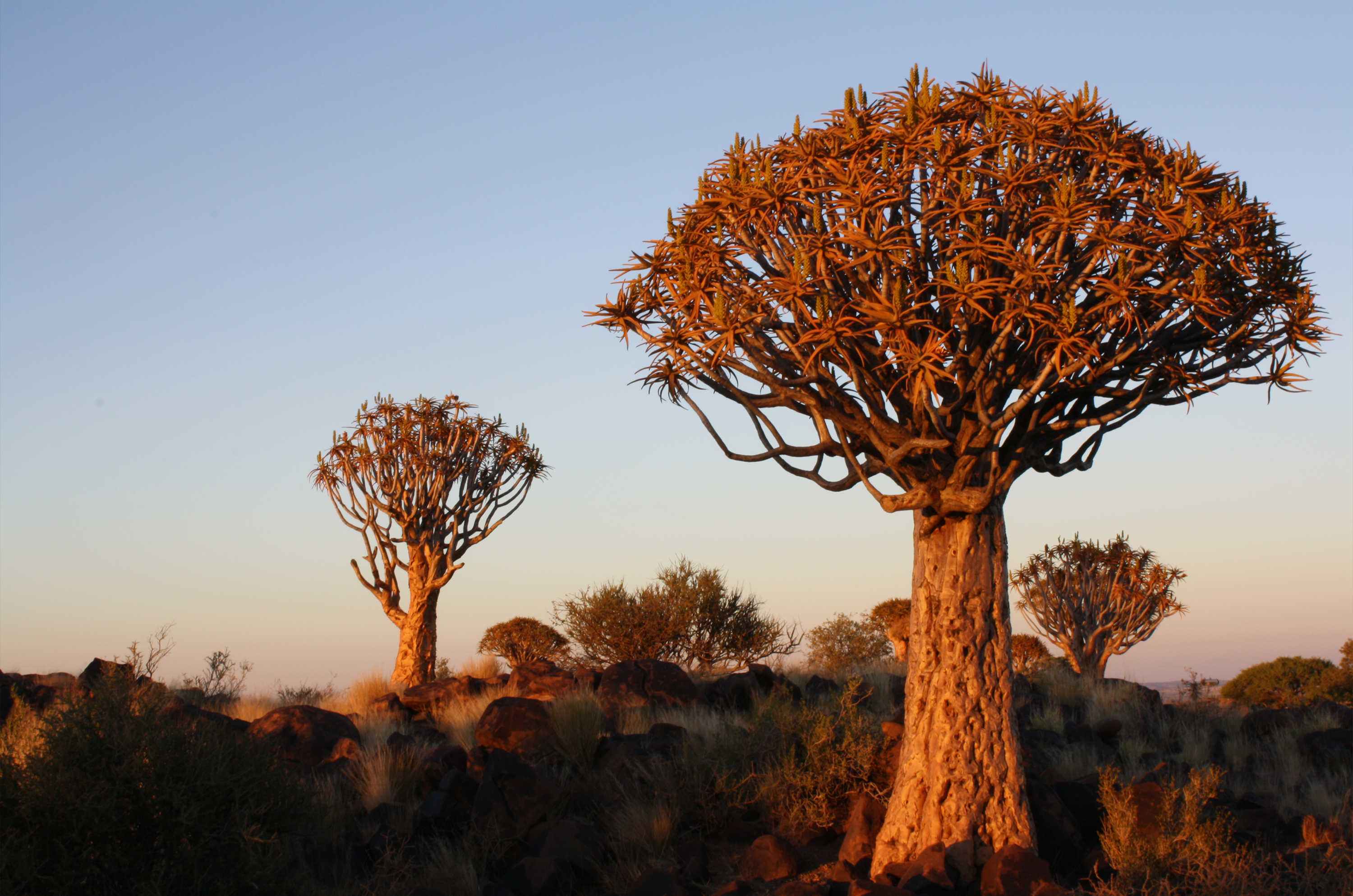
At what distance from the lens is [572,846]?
7.12 meters

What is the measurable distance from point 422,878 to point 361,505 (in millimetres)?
11027

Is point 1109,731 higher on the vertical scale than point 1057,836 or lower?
higher

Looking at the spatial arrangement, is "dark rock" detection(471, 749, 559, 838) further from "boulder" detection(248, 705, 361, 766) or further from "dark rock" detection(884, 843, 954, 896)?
"dark rock" detection(884, 843, 954, 896)

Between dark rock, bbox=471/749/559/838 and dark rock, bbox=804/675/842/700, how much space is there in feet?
15.6

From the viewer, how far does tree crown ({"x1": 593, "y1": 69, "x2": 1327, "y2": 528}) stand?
6.16 m

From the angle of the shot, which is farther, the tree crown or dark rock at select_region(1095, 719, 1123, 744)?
dark rock at select_region(1095, 719, 1123, 744)

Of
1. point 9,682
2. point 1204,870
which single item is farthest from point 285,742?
point 1204,870

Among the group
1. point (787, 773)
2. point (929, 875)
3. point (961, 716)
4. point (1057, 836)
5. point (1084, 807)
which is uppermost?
point (961, 716)

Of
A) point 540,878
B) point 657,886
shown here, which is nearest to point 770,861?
point 657,886

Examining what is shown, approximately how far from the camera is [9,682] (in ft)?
42.4

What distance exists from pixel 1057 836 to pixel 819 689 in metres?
6.13

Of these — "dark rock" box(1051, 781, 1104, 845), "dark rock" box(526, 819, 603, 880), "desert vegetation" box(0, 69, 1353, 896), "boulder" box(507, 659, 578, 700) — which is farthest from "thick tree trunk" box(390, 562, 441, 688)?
"dark rock" box(1051, 781, 1104, 845)

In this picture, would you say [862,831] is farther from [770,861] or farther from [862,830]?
[770,861]

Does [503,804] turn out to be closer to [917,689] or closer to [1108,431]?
[917,689]
